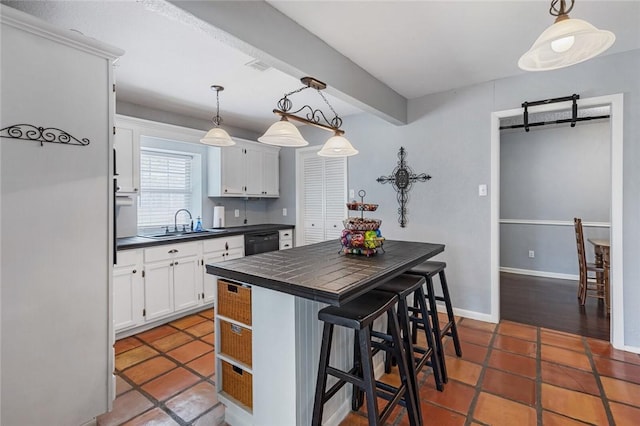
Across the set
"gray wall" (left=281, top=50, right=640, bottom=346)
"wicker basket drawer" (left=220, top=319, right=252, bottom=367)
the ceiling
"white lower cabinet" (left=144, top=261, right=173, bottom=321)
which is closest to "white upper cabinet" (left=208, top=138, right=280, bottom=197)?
the ceiling

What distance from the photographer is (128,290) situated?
9.45 ft

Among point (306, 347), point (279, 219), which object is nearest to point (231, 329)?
point (306, 347)

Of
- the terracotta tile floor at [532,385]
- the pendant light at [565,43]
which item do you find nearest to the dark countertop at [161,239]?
the terracotta tile floor at [532,385]

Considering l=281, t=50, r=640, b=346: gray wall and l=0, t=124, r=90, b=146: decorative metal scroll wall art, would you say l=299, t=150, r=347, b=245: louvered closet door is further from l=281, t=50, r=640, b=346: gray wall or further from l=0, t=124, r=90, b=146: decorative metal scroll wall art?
l=0, t=124, r=90, b=146: decorative metal scroll wall art

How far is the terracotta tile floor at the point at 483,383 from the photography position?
1.80 meters

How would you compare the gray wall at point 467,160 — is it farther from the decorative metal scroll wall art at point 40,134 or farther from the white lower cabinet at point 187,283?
the decorative metal scroll wall art at point 40,134

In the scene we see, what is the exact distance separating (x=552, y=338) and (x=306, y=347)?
2574 millimetres

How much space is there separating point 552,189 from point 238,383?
18.1 ft

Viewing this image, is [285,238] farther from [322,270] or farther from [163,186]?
[322,270]

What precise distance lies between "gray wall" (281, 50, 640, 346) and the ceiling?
205 mm

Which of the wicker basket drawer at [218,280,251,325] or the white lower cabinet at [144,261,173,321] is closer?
the wicker basket drawer at [218,280,251,325]

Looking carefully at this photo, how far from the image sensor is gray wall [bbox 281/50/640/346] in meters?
2.55

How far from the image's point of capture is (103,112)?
1.72m

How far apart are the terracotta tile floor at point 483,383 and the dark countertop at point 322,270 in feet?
2.99
